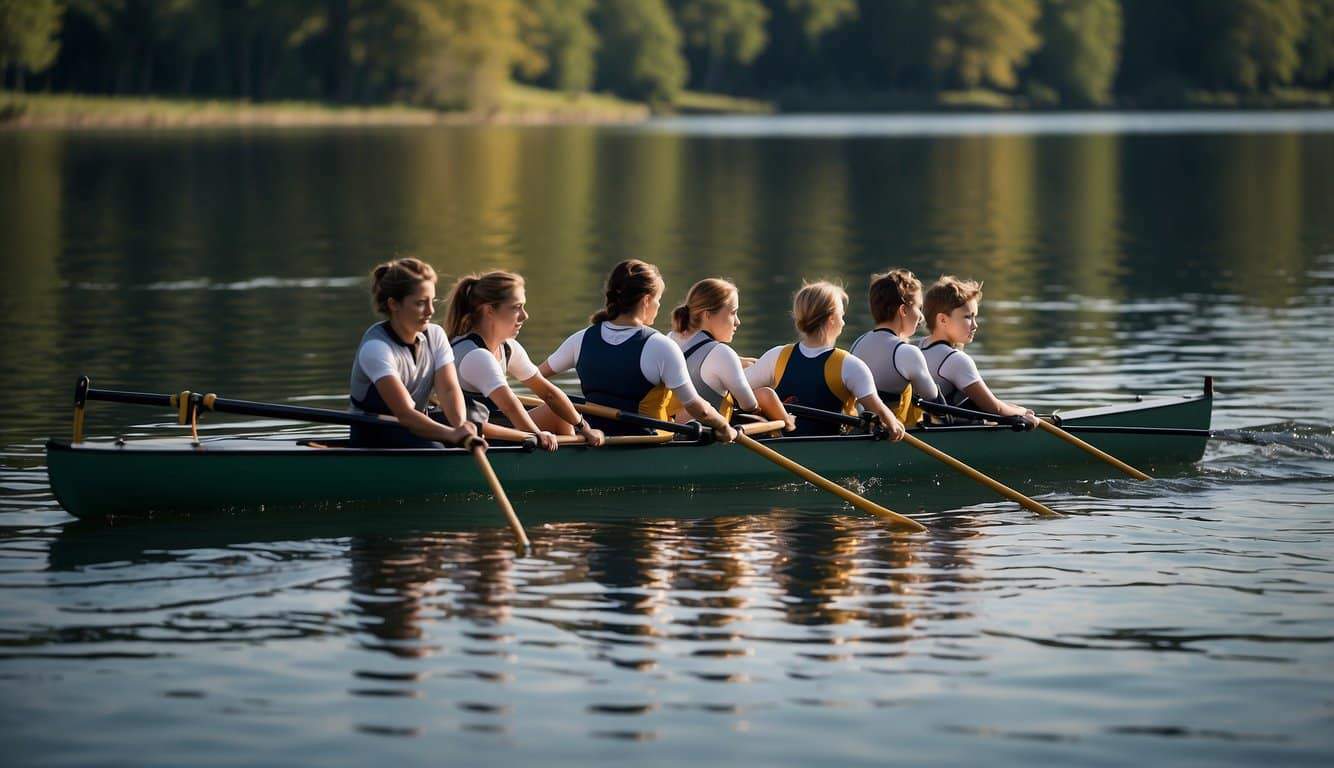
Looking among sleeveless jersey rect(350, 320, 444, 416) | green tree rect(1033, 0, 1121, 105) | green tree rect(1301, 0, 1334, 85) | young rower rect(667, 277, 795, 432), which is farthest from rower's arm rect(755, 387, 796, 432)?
green tree rect(1301, 0, 1334, 85)

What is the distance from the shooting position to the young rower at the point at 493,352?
10.6 meters

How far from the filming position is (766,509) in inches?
438

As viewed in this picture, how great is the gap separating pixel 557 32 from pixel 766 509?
108 meters

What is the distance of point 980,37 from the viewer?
416ft

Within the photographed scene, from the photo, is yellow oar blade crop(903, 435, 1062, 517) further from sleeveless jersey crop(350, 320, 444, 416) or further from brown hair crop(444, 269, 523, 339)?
sleeveless jersey crop(350, 320, 444, 416)

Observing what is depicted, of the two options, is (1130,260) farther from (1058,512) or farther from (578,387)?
(1058,512)

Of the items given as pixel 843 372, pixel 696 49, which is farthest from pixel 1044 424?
pixel 696 49

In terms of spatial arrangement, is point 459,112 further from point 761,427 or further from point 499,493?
point 499,493

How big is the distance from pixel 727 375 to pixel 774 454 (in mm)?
550

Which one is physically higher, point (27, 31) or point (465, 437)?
point (27, 31)

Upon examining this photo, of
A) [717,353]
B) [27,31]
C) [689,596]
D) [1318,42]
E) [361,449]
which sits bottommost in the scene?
[689,596]

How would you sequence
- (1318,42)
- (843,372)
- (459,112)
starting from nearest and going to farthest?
(843,372), (459,112), (1318,42)

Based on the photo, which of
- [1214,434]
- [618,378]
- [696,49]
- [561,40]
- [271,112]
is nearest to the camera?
[618,378]

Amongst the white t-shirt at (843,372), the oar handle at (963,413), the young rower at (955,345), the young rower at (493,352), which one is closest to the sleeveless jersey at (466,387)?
the young rower at (493,352)
